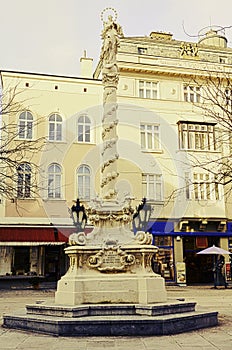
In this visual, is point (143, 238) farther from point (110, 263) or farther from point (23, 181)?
point (23, 181)

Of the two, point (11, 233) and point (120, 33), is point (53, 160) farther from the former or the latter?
point (120, 33)

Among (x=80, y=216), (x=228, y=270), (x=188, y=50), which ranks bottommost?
(x=228, y=270)

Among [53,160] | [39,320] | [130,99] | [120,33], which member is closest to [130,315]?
[39,320]

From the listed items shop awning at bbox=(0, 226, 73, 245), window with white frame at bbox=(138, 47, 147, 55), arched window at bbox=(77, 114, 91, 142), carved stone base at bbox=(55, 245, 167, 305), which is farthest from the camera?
window with white frame at bbox=(138, 47, 147, 55)

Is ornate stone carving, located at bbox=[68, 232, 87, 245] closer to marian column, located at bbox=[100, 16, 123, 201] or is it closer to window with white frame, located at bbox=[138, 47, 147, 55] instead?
marian column, located at bbox=[100, 16, 123, 201]

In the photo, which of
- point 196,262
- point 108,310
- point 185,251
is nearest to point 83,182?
point 185,251

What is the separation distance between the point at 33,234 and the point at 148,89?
12604 mm

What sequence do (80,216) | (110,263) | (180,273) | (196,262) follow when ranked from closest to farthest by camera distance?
(110,263) < (80,216) < (180,273) < (196,262)

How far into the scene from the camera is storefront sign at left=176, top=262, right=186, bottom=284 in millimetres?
25266

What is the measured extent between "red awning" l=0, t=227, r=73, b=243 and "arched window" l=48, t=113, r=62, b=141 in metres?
5.86

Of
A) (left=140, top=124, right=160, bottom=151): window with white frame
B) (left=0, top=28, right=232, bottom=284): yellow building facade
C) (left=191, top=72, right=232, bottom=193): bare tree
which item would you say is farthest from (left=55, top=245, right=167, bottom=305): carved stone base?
(left=140, top=124, right=160, bottom=151): window with white frame

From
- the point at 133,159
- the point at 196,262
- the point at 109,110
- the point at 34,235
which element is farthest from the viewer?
the point at 196,262

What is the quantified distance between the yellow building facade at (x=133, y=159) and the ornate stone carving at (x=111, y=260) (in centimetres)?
1378

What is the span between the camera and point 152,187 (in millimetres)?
26938
